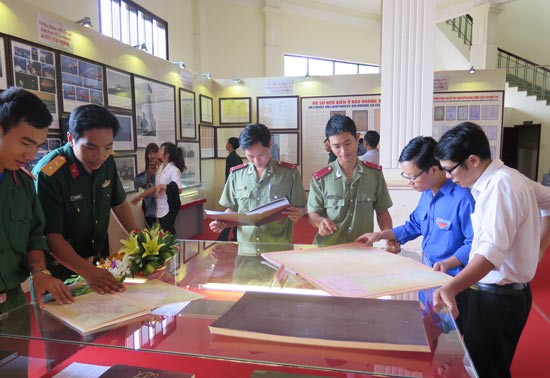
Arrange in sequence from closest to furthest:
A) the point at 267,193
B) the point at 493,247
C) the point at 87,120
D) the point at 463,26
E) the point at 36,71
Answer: the point at 493,247 < the point at 87,120 < the point at 267,193 < the point at 36,71 < the point at 463,26

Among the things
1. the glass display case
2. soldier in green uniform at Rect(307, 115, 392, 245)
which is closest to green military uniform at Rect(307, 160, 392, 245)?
soldier in green uniform at Rect(307, 115, 392, 245)

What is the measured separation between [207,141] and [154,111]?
6.57ft

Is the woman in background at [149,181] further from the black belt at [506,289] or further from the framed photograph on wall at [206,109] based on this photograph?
the black belt at [506,289]

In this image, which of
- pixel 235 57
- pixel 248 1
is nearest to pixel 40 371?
pixel 235 57

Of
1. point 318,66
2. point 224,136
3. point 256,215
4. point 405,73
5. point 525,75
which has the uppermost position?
point 318,66

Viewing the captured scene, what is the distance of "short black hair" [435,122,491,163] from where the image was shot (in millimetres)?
1426

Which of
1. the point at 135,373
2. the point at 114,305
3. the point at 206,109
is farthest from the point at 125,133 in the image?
the point at 135,373

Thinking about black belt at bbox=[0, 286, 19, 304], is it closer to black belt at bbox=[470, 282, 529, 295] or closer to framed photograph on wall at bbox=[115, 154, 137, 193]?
black belt at bbox=[470, 282, 529, 295]

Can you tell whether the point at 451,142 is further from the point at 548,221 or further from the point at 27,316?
the point at 27,316

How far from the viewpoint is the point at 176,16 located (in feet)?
24.7

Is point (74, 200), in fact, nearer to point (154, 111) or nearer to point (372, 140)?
point (154, 111)

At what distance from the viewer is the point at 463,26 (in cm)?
1165

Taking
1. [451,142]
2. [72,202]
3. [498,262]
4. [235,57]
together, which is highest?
[235,57]

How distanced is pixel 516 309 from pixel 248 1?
9.21 meters
